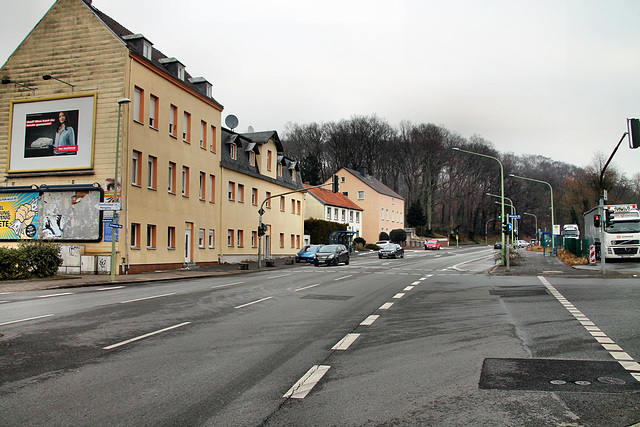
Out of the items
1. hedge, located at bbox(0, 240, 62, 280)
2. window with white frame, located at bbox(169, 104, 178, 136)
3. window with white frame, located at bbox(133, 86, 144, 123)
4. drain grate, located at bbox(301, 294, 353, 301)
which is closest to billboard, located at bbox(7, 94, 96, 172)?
window with white frame, located at bbox(133, 86, 144, 123)

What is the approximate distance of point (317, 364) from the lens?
674 cm

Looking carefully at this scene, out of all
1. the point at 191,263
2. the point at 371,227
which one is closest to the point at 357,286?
the point at 191,263

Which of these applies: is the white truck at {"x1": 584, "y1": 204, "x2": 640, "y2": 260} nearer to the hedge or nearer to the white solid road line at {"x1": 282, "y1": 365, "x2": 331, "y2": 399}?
the hedge

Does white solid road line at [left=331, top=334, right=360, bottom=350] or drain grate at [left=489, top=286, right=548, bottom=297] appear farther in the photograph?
drain grate at [left=489, top=286, right=548, bottom=297]

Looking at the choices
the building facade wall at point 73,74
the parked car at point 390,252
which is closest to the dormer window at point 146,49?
the building facade wall at point 73,74

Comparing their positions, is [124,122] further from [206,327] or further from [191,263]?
[206,327]

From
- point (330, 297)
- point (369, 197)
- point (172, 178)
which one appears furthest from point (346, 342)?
point (369, 197)

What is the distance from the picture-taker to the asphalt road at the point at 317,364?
15.8 ft

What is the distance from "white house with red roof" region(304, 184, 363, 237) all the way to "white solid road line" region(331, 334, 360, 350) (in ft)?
179

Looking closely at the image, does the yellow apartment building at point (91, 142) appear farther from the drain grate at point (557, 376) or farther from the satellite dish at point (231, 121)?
the drain grate at point (557, 376)

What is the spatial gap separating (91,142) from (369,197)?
59.0 m

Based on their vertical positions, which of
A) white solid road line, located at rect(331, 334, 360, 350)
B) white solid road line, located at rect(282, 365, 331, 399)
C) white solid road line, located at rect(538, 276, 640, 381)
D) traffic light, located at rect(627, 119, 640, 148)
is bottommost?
white solid road line, located at rect(282, 365, 331, 399)

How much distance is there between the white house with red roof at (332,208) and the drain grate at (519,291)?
45.1 m

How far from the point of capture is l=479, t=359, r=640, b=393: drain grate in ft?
18.4
